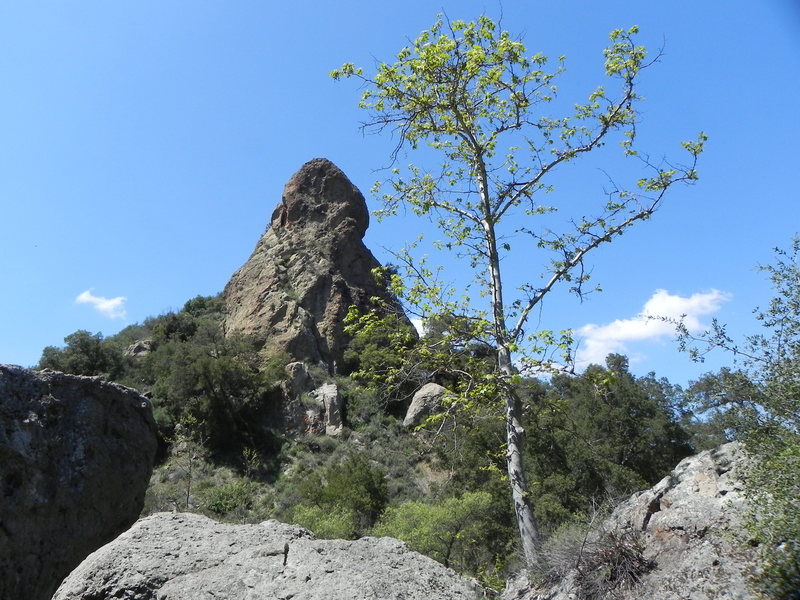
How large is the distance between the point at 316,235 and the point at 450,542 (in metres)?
33.3

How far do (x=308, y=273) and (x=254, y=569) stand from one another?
41895mm

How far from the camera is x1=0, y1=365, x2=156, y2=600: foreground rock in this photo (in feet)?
21.8

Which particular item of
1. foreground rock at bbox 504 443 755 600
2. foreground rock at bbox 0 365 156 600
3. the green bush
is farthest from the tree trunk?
the green bush

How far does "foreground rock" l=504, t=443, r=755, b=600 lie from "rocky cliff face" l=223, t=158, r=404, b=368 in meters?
37.2

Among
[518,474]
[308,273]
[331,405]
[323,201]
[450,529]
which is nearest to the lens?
[518,474]

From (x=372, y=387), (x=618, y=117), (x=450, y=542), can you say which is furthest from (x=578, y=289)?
(x=450, y=542)

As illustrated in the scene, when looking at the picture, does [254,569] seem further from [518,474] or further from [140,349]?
[140,349]

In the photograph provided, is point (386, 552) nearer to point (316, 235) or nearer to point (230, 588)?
point (230, 588)


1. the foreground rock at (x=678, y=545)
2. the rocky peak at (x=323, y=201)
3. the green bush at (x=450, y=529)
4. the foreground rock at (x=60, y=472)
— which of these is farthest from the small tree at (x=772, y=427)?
the rocky peak at (x=323, y=201)

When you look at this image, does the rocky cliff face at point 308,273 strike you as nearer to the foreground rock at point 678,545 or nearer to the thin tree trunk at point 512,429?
the thin tree trunk at point 512,429

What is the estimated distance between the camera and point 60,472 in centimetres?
716

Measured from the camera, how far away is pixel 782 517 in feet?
13.4

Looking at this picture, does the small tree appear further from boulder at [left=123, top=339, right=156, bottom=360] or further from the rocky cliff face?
boulder at [left=123, top=339, right=156, bottom=360]

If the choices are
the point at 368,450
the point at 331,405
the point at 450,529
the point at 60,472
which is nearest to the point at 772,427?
the point at 60,472
